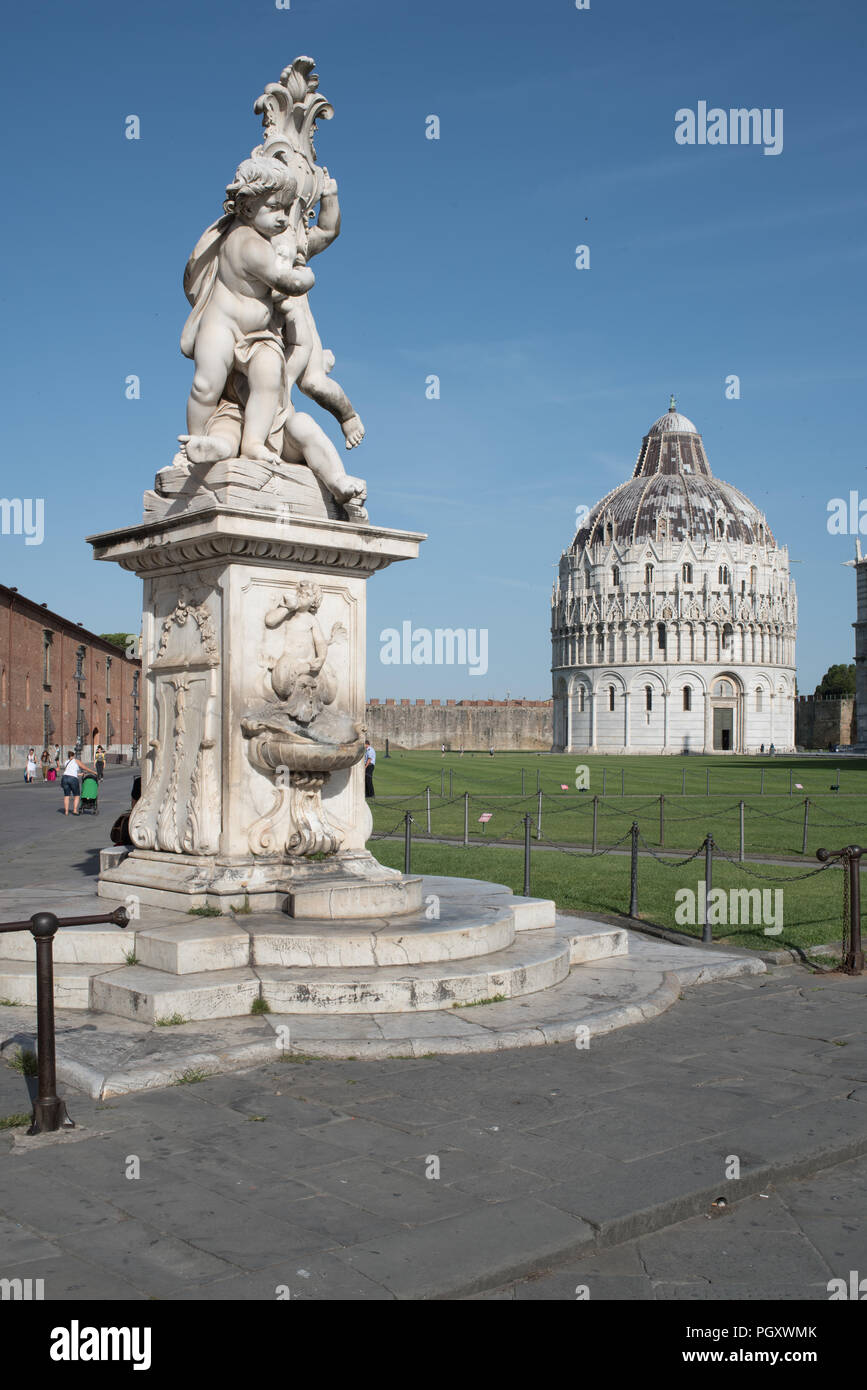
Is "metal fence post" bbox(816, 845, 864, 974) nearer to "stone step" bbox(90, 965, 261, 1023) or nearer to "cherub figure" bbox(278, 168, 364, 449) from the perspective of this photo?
"stone step" bbox(90, 965, 261, 1023)

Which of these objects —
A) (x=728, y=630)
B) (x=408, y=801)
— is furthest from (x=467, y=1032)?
(x=728, y=630)

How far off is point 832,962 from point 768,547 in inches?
4879

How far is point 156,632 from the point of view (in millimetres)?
8680

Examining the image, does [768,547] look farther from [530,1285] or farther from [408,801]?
[530,1285]

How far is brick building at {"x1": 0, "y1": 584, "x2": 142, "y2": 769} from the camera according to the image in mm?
54781

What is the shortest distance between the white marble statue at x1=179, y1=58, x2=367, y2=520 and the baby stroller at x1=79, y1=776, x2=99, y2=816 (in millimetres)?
18538

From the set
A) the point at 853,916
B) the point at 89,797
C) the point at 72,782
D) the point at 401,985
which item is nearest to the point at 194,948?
the point at 401,985

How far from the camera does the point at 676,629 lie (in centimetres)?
11950

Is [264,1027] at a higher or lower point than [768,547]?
lower

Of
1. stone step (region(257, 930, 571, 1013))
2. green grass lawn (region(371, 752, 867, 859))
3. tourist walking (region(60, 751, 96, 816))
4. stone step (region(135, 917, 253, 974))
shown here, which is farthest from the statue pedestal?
tourist walking (region(60, 751, 96, 816))

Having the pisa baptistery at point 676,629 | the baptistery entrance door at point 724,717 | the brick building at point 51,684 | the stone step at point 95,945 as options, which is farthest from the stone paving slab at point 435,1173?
the baptistery entrance door at point 724,717

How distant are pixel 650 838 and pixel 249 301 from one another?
50.5 feet

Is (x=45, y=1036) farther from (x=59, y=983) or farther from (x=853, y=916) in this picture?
(x=853, y=916)
